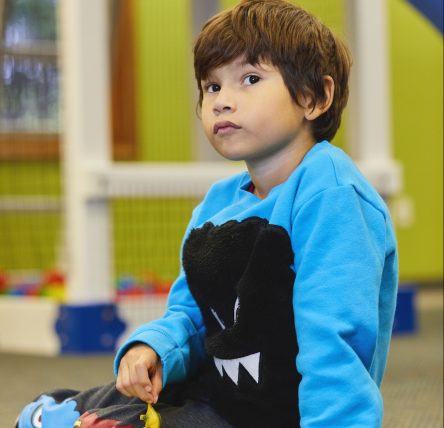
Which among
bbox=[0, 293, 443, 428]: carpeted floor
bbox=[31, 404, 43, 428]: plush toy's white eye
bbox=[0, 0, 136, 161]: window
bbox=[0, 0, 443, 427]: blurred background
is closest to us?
bbox=[31, 404, 43, 428]: plush toy's white eye

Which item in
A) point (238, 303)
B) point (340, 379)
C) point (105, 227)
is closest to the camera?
point (340, 379)

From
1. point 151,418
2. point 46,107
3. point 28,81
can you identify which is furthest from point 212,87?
point 46,107

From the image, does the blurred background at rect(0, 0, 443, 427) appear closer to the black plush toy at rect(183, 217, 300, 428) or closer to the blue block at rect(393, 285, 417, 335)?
the blue block at rect(393, 285, 417, 335)

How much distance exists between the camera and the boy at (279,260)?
724 mm

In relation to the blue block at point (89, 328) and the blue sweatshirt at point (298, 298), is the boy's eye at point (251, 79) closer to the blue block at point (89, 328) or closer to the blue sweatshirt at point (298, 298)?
the blue sweatshirt at point (298, 298)

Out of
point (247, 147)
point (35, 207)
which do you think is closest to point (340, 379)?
point (247, 147)

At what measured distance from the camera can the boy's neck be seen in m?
0.84

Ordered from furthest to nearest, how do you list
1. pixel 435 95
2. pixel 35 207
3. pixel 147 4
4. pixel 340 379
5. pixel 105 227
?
pixel 435 95 < pixel 147 4 < pixel 35 207 < pixel 105 227 < pixel 340 379

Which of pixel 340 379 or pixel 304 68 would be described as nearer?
pixel 340 379

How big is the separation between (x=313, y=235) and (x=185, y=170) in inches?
55.9

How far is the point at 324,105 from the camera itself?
83 cm

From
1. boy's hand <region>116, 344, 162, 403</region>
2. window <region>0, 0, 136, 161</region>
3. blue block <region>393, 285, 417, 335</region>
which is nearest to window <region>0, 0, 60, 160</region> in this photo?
window <region>0, 0, 136, 161</region>

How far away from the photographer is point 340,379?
0.70m

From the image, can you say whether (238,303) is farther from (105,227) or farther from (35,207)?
(35,207)
